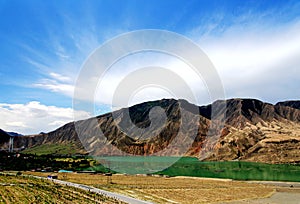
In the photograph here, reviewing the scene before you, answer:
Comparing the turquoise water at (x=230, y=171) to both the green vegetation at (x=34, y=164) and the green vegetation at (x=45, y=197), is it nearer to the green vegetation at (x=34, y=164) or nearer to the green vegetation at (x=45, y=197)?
the green vegetation at (x=34, y=164)

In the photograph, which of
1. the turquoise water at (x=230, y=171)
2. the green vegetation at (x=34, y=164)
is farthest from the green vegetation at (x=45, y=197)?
the green vegetation at (x=34, y=164)

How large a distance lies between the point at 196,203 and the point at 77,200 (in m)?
16.1

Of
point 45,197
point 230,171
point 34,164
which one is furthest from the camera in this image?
point 34,164

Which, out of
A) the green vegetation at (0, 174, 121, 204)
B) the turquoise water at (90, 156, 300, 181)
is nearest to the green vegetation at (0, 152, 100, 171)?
the turquoise water at (90, 156, 300, 181)

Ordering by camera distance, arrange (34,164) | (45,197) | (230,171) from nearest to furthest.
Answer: (45,197) → (230,171) → (34,164)

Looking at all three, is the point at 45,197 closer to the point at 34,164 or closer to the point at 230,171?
the point at 34,164

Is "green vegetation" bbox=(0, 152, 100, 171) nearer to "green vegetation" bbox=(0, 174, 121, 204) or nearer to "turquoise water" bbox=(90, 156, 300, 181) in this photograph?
"turquoise water" bbox=(90, 156, 300, 181)

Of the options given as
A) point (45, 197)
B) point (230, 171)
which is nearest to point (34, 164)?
point (230, 171)

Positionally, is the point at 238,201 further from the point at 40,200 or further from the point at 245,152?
the point at 245,152

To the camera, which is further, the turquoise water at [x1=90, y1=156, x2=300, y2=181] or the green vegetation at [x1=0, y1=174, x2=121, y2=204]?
the turquoise water at [x1=90, y1=156, x2=300, y2=181]

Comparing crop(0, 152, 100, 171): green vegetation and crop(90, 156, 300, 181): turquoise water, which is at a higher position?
crop(0, 152, 100, 171): green vegetation

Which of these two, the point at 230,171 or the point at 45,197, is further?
the point at 230,171

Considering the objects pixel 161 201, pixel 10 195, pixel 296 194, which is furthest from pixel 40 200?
pixel 296 194

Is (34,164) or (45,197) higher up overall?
(34,164)
